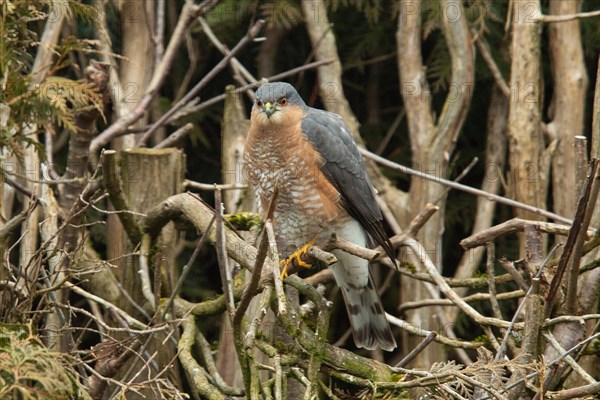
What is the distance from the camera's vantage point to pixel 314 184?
414 centimetres

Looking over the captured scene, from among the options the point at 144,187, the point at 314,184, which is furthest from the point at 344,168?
the point at 144,187

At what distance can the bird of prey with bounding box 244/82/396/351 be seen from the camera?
414 cm

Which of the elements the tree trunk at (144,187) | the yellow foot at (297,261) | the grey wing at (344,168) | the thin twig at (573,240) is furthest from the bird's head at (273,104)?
the thin twig at (573,240)

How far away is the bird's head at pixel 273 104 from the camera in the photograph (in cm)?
413

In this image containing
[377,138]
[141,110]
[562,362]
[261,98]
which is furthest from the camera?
[377,138]

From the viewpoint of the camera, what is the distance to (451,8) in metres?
5.25

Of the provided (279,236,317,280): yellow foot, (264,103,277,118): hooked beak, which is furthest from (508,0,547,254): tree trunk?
(264,103,277,118): hooked beak

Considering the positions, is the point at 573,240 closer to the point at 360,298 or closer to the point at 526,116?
the point at 360,298

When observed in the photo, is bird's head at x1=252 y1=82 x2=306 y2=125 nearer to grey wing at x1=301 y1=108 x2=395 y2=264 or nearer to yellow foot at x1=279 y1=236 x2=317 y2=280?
grey wing at x1=301 y1=108 x2=395 y2=264

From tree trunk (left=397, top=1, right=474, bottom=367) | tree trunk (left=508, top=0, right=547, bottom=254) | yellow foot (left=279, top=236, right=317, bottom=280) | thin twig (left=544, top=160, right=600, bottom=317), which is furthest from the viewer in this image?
tree trunk (left=397, top=1, right=474, bottom=367)

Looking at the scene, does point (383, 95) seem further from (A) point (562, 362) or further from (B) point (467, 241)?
(A) point (562, 362)

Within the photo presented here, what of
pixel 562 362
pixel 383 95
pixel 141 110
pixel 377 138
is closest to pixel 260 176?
pixel 141 110

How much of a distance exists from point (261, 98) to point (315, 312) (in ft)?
4.06

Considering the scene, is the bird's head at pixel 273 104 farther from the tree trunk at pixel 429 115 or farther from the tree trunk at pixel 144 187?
the tree trunk at pixel 429 115
